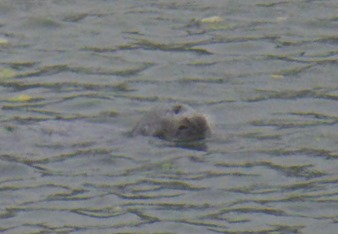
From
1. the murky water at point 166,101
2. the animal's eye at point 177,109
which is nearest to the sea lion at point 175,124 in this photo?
the animal's eye at point 177,109

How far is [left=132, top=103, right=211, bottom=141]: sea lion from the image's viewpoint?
40.4 feet

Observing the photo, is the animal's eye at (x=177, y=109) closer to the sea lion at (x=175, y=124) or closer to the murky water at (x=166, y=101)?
the sea lion at (x=175, y=124)

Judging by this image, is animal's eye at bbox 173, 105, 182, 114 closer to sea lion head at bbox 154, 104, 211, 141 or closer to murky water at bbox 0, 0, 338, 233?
sea lion head at bbox 154, 104, 211, 141

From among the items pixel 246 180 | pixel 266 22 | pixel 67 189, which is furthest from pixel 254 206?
pixel 266 22

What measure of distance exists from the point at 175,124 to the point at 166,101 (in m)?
1.09

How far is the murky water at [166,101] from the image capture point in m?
10.8

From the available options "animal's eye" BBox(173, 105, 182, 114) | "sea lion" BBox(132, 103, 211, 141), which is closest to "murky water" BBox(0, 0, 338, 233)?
"sea lion" BBox(132, 103, 211, 141)

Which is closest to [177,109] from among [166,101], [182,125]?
[182,125]

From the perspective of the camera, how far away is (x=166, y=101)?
1340 cm

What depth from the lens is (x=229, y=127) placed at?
41.5 ft

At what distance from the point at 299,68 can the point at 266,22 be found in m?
1.54

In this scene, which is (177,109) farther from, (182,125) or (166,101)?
(166,101)

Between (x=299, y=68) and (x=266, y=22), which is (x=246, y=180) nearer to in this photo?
(x=299, y=68)

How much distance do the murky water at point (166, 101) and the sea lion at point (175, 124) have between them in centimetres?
13
